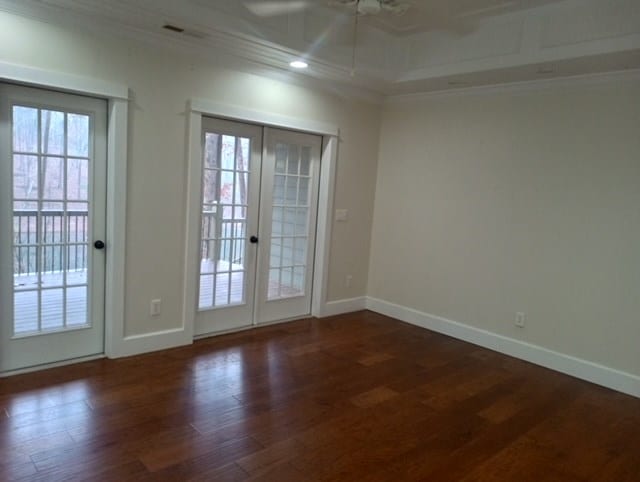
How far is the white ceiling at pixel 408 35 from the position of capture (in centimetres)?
314

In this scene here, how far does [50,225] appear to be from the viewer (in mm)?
3246

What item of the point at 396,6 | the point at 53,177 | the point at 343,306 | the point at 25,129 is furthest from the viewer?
the point at 343,306

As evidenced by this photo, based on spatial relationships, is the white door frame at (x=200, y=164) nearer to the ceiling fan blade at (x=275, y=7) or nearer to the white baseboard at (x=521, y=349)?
the ceiling fan blade at (x=275, y=7)

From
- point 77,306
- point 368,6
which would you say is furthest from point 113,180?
point 368,6

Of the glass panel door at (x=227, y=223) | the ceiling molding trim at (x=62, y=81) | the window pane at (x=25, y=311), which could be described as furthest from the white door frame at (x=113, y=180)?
the glass panel door at (x=227, y=223)

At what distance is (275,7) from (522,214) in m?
2.74

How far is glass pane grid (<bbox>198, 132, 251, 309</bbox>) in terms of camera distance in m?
4.05

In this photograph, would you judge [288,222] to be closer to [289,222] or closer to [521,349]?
[289,222]

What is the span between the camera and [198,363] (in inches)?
143

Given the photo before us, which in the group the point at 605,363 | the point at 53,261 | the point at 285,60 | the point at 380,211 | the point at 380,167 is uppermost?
the point at 285,60

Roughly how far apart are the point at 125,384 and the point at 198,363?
59 cm

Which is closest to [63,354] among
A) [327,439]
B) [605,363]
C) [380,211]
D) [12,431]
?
[12,431]

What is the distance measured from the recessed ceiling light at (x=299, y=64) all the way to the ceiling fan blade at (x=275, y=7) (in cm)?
40

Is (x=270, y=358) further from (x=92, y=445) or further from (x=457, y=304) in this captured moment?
(x=457, y=304)
